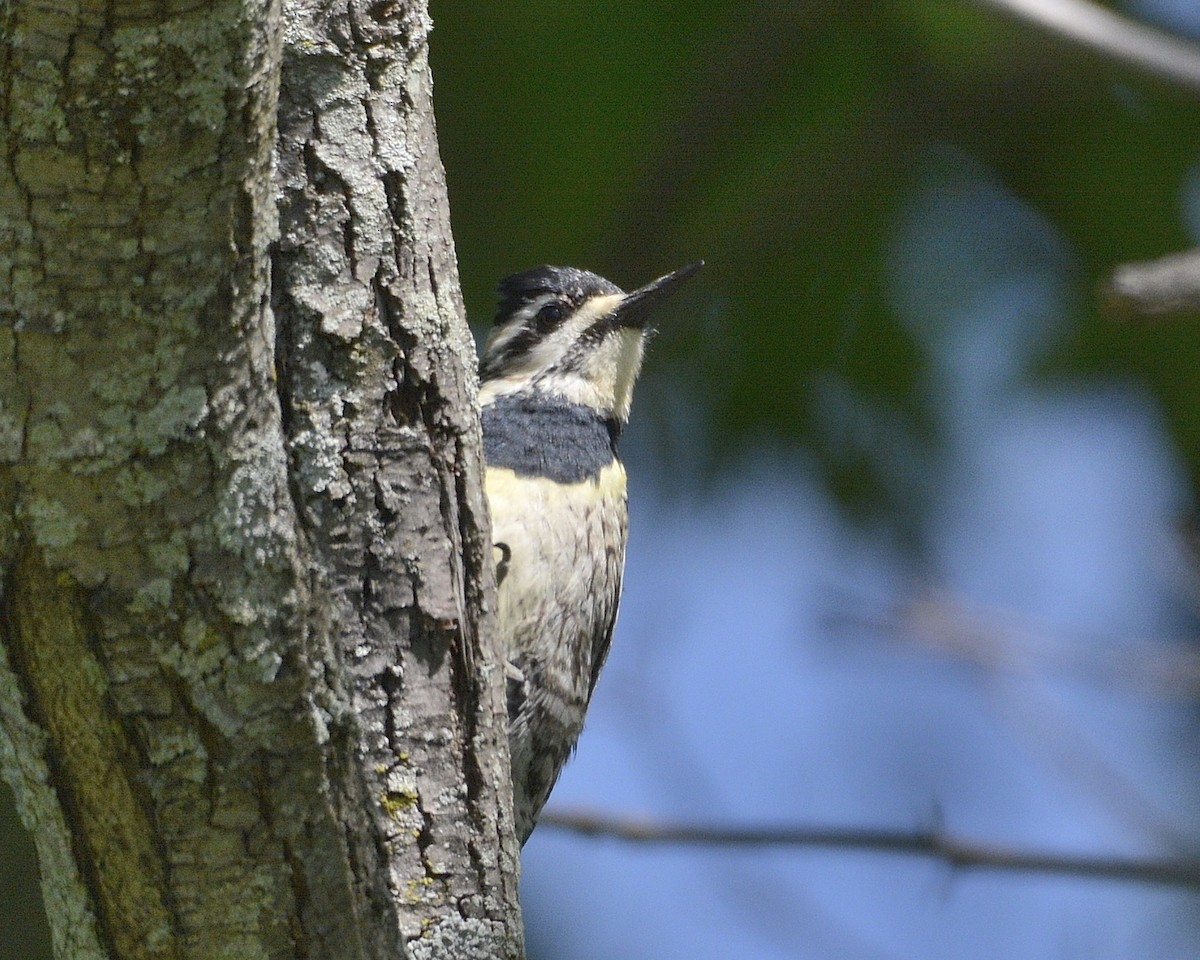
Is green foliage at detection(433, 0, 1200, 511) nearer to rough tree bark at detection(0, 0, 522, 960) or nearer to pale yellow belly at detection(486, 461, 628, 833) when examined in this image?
pale yellow belly at detection(486, 461, 628, 833)

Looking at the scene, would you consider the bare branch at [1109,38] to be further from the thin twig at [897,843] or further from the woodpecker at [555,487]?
the thin twig at [897,843]

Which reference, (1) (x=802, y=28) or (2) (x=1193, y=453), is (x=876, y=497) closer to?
(2) (x=1193, y=453)

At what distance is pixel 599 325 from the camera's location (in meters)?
3.99

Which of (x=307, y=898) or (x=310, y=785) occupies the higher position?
(x=310, y=785)

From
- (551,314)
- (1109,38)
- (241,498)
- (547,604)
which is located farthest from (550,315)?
(241,498)

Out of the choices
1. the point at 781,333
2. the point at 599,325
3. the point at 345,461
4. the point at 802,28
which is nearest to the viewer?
the point at 345,461

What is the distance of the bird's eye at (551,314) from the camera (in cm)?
400

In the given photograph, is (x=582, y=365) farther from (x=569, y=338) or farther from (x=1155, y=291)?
(x=1155, y=291)

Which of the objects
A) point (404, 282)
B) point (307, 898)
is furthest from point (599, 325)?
point (307, 898)

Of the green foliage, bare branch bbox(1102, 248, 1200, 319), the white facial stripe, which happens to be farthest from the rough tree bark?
the green foliage

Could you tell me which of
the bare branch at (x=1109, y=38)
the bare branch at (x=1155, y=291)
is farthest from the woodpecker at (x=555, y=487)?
the bare branch at (x=1155, y=291)

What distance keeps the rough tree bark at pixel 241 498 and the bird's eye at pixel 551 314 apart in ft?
6.48

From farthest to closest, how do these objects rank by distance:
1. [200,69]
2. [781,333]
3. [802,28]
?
1. [781,333]
2. [802,28]
3. [200,69]

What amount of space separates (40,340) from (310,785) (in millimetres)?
570
